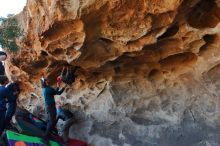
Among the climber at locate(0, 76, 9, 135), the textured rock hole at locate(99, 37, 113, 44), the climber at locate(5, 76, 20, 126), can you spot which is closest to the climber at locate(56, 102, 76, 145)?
the climber at locate(5, 76, 20, 126)

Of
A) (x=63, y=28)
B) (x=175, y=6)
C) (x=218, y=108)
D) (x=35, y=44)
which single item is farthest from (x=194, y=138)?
(x=35, y=44)

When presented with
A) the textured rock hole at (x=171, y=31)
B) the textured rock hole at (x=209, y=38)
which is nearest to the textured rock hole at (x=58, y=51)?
the textured rock hole at (x=171, y=31)

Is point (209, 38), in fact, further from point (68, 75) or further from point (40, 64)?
point (40, 64)

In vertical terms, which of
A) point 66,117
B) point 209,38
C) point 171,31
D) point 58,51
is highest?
point 171,31

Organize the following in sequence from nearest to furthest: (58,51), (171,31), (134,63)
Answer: (171,31), (58,51), (134,63)

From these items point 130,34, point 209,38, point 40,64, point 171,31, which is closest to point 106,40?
point 130,34

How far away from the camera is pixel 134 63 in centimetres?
711

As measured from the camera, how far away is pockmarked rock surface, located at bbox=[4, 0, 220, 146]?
19.2 ft

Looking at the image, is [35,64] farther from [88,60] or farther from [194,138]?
[194,138]

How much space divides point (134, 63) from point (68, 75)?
1.28 meters

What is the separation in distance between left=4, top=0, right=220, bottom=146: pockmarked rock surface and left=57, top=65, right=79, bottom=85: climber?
13cm

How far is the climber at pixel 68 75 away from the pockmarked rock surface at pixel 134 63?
0.13 meters

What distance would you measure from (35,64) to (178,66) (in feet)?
9.56

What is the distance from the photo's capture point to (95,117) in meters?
7.88
